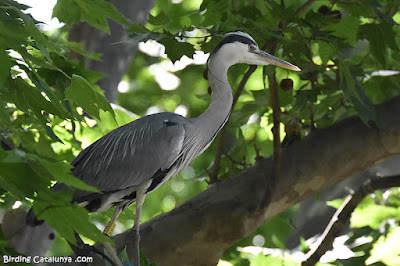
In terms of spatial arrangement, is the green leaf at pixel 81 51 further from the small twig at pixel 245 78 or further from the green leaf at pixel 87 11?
the small twig at pixel 245 78

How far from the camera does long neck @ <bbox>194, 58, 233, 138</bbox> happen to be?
165 centimetres

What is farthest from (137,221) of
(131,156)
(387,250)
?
(387,250)

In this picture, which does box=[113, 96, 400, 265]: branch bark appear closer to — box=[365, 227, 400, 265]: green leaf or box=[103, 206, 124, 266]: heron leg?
box=[103, 206, 124, 266]: heron leg

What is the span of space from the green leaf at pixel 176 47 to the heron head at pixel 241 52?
10 cm

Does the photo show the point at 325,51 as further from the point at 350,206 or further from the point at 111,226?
the point at 111,226

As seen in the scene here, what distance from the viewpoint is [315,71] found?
70.6 inches

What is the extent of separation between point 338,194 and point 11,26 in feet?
8.59

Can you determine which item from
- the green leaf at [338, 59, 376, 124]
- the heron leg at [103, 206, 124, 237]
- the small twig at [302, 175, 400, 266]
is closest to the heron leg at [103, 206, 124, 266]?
the heron leg at [103, 206, 124, 237]

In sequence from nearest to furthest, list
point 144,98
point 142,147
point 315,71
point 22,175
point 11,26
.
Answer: point 22,175
point 11,26
point 142,147
point 315,71
point 144,98

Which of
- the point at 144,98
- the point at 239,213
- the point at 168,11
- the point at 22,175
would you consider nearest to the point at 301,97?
the point at 239,213

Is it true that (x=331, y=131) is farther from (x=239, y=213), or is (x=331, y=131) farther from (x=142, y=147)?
(x=142, y=147)

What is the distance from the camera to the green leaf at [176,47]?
1552mm

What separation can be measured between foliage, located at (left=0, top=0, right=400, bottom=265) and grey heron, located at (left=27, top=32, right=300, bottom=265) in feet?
0.21

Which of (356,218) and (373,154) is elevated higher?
(373,154)
